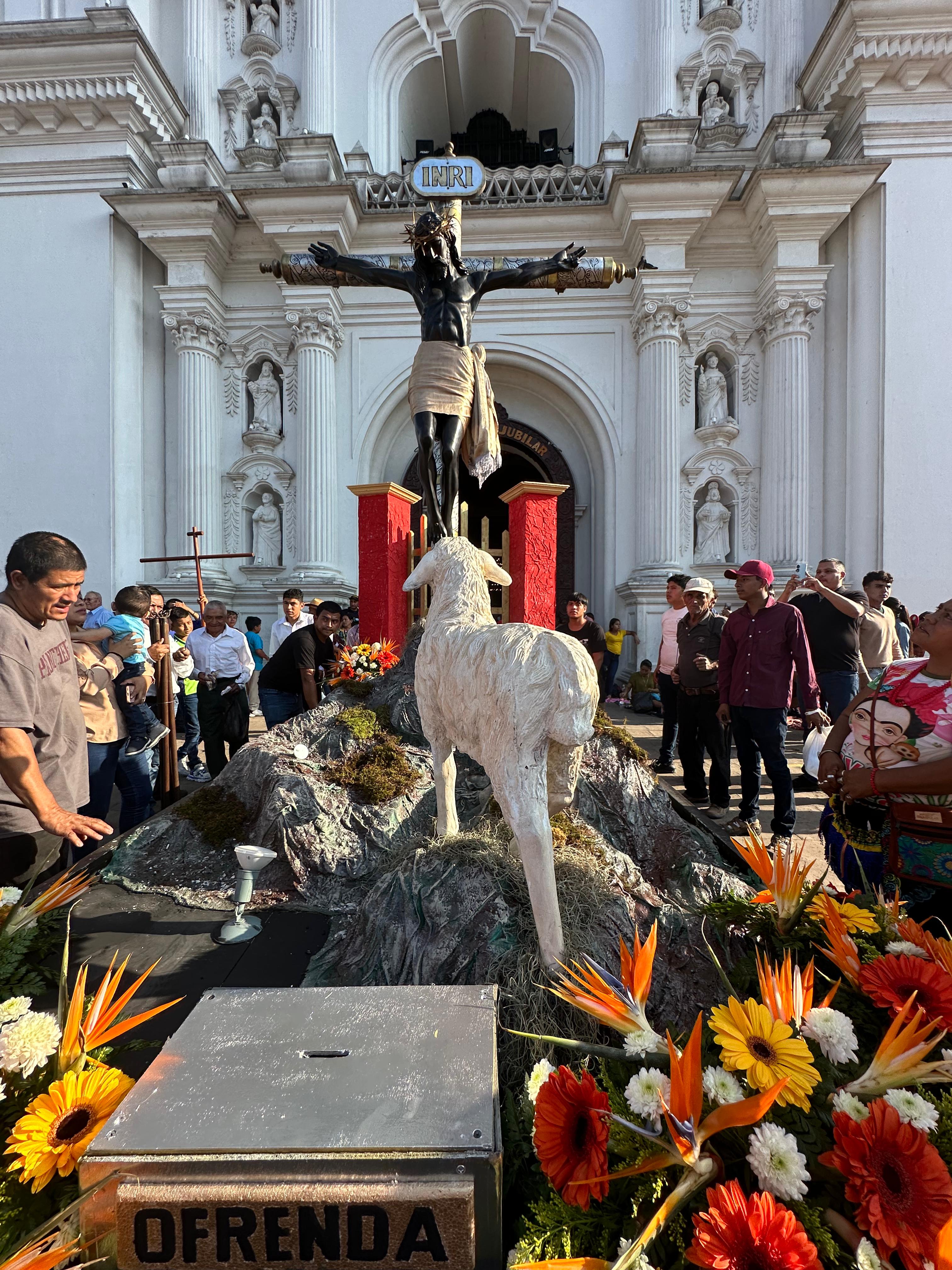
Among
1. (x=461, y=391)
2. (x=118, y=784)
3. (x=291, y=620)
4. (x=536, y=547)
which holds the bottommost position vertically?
(x=118, y=784)

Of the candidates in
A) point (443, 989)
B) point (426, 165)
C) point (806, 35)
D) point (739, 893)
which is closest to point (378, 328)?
point (426, 165)

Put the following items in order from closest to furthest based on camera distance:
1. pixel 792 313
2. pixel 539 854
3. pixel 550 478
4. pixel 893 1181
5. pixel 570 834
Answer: pixel 893 1181, pixel 539 854, pixel 570 834, pixel 792 313, pixel 550 478

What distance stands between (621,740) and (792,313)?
8.50 metres

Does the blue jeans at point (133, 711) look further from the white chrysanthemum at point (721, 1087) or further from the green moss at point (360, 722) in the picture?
the white chrysanthemum at point (721, 1087)

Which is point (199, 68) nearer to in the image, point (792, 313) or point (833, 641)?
point (792, 313)

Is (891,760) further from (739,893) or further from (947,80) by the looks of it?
(947,80)

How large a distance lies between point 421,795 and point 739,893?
203cm

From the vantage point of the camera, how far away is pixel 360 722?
4.77m

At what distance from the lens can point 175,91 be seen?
36.0 ft

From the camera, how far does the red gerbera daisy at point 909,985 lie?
1455mm

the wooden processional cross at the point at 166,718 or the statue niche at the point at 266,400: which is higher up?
the statue niche at the point at 266,400

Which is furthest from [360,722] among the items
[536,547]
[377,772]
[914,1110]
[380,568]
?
[914,1110]

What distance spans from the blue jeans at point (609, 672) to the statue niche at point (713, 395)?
3918 mm

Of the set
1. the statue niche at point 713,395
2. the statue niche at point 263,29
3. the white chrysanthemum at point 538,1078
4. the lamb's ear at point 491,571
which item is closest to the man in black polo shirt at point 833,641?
the lamb's ear at point 491,571
